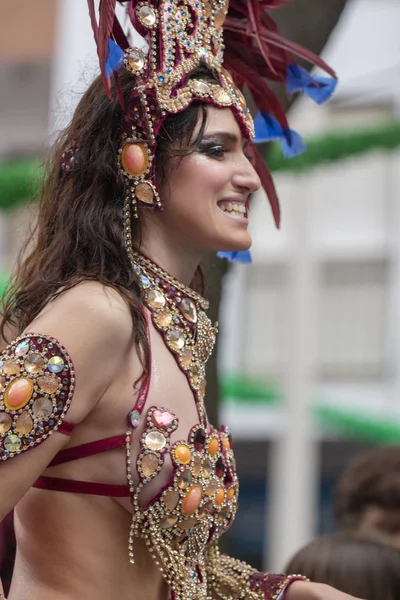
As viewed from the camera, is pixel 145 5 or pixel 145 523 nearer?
pixel 145 523

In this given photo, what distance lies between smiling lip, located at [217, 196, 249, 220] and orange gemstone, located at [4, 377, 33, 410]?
21.7 inches

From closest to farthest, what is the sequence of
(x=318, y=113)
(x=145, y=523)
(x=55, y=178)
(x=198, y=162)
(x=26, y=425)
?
(x=26, y=425) → (x=145, y=523) → (x=198, y=162) → (x=55, y=178) → (x=318, y=113)

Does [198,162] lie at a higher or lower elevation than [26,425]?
higher

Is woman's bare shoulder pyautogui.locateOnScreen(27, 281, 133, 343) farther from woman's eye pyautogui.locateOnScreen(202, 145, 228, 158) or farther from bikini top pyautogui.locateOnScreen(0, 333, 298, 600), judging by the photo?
woman's eye pyautogui.locateOnScreen(202, 145, 228, 158)

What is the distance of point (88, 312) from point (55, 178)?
463 millimetres

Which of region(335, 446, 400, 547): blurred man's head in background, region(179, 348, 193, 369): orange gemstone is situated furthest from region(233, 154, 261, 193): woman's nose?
region(335, 446, 400, 547): blurred man's head in background

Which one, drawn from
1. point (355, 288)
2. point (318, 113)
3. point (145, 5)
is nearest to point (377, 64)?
point (318, 113)

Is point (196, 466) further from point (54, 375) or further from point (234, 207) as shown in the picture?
point (234, 207)

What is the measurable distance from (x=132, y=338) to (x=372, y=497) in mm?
2115

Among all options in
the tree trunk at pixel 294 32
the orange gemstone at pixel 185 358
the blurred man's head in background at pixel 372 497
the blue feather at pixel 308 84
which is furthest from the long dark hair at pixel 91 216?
the blurred man's head in background at pixel 372 497

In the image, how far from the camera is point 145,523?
2062 millimetres

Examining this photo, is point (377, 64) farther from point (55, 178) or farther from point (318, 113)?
point (55, 178)

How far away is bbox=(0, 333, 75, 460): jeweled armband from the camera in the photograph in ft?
6.23

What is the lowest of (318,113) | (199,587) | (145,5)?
(318,113)
